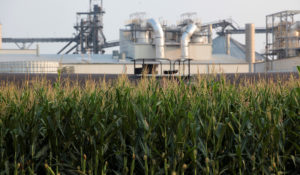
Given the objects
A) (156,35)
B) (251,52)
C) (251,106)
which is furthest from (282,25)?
(251,106)

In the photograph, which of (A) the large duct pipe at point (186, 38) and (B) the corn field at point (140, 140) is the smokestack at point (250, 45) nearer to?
(A) the large duct pipe at point (186, 38)

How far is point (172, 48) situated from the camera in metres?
45.9

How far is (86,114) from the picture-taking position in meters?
5.20

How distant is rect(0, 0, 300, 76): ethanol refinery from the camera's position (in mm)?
39938

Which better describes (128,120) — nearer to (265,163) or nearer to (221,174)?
(221,174)

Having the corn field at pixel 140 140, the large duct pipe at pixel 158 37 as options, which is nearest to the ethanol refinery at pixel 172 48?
the large duct pipe at pixel 158 37

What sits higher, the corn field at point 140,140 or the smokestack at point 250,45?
the smokestack at point 250,45

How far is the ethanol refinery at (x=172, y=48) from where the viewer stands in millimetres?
39938

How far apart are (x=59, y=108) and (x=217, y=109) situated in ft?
7.53

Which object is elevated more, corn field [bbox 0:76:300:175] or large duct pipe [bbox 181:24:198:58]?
large duct pipe [bbox 181:24:198:58]

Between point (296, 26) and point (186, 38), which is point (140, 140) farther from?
point (186, 38)

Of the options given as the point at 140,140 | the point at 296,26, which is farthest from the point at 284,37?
the point at 140,140

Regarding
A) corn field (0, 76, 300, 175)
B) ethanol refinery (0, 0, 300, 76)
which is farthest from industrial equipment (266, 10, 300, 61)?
corn field (0, 76, 300, 175)

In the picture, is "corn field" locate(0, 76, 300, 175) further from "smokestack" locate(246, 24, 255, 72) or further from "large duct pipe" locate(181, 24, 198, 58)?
"smokestack" locate(246, 24, 255, 72)
